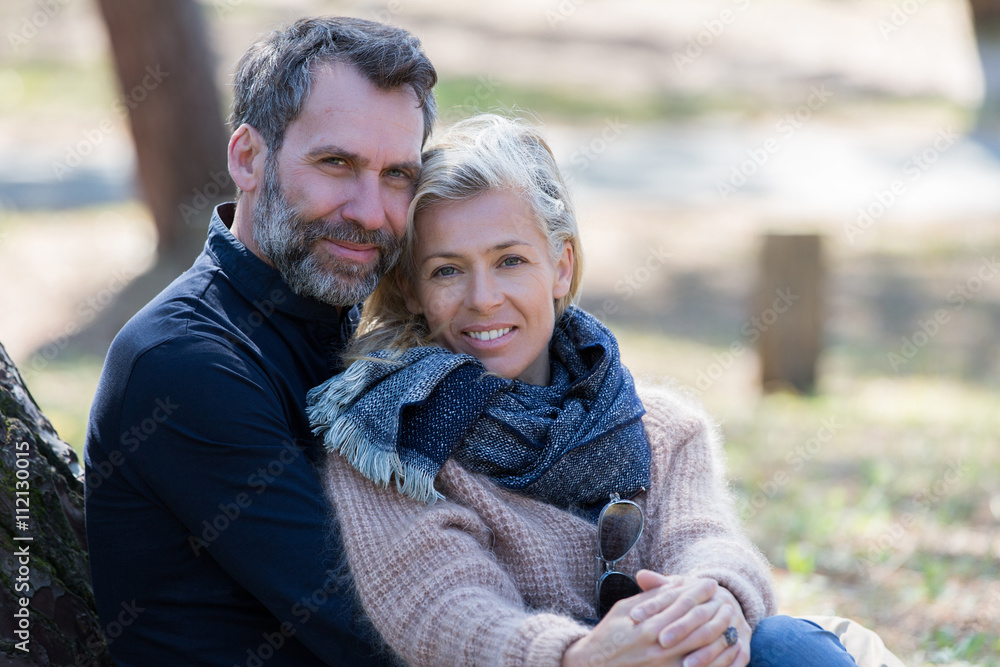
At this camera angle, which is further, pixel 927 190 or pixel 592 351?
pixel 927 190

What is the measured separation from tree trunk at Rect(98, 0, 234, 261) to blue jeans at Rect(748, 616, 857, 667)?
732 cm

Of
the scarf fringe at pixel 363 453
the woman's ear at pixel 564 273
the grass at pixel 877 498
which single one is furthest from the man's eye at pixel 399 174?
the grass at pixel 877 498

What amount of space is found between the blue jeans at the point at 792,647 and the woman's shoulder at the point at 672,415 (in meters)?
0.66

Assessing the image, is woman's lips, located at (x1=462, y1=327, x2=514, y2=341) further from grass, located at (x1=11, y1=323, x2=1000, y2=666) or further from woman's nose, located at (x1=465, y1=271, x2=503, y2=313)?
grass, located at (x1=11, y1=323, x2=1000, y2=666)

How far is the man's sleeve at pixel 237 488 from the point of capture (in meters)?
2.12

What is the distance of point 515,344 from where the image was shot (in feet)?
8.93

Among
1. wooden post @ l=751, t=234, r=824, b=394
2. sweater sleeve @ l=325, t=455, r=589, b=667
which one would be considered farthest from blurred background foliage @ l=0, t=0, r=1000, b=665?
sweater sleeve @ l=325, t=455, r=589, b=667

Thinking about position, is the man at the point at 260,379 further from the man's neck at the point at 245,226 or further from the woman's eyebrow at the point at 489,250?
the woman's eyebrow at the point at 489,250

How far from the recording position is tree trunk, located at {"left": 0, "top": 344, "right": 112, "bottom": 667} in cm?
224

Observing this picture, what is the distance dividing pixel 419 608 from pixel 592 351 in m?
1.00

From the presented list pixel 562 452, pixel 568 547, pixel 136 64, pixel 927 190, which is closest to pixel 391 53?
pixel 562 452

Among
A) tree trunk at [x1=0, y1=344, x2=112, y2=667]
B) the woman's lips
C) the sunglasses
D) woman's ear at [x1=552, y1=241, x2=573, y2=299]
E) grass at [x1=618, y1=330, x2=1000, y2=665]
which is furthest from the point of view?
grass at [x1=618, y1=330, x2=1000, y2=665]

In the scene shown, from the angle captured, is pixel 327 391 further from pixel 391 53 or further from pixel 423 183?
pixel 391 53

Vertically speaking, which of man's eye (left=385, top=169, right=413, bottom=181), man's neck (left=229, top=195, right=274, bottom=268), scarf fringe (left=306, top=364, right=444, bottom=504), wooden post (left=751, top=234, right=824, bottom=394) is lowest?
wooden post (left=751, top=234, right=824, bottom=394)
